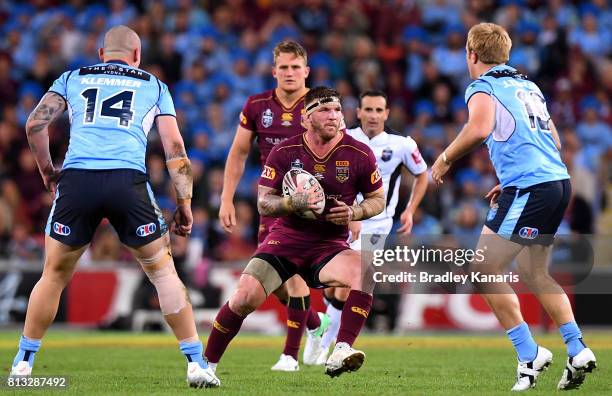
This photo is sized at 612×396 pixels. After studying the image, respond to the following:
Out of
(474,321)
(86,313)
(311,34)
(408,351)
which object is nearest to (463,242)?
(474,321)

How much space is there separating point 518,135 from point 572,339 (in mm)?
1585

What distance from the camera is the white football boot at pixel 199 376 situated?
323 inches

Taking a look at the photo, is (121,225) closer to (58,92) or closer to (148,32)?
(58,92)

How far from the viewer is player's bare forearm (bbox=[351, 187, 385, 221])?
8.66 meters

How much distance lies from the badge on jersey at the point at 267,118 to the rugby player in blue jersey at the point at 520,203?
2.53 metres

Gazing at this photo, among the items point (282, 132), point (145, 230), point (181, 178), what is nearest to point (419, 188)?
point (282, 132)

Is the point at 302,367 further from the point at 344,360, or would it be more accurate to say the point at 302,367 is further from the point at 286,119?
the point at 344,360

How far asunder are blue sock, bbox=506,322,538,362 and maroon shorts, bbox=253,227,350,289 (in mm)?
1500

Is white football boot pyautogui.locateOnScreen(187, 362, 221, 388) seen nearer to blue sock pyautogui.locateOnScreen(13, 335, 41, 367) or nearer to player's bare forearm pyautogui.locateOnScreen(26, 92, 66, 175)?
blue sock pyautogui.locateOnScreen(13, 335, 41, 367)

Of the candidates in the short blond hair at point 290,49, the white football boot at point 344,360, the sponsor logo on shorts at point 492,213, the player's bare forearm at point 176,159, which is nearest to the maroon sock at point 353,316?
the white football boot at point 344,360

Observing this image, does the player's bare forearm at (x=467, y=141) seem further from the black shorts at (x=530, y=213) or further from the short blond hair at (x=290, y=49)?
the short blond hair at (x=290, y=49)

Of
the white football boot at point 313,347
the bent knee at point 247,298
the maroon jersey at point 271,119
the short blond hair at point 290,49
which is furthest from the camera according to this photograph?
the white football boot at point 313,347

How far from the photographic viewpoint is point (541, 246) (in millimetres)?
8555

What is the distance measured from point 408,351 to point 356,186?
4.19 meters
